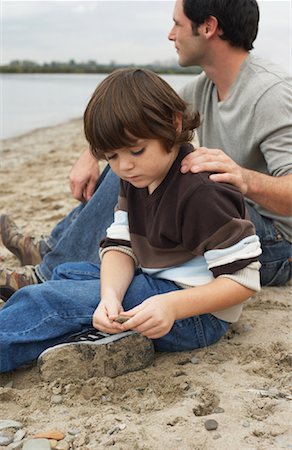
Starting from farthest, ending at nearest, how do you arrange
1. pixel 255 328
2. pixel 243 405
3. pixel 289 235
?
pixel 289 235
pixel 255 328
pixel 243 405

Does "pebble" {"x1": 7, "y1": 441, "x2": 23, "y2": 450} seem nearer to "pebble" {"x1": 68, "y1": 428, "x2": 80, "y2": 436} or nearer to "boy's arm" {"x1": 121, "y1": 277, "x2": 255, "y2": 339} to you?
"pebble" {"x1": 68, "y1": 428, "x2": 80, "y2": 436}

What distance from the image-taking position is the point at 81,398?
7.50ft

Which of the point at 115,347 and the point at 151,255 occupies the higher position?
the point at 151,255

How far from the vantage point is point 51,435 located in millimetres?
2039

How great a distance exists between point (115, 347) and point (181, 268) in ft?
1.25

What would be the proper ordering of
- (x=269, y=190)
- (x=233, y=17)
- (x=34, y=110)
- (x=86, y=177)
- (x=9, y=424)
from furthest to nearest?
1. (x=34, y=110)
2. (x=86, y=177)
3. (x=233, y=17)
4. (x=269, y=190)
5. (x=9, y=424)

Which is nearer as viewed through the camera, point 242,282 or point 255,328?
point 242,282

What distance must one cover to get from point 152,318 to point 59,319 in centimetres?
42

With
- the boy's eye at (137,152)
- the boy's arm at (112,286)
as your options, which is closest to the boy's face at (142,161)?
the boy's eye at (137,152)

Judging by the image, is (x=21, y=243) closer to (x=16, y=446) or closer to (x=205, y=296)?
(x=205, y=296)

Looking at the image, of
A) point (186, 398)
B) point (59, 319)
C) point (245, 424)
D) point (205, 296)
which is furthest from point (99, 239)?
point (245, 424)

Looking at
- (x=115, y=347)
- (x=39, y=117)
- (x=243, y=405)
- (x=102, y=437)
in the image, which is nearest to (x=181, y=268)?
(x=115, y=347)

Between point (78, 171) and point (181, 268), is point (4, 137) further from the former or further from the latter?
point (181, 268)

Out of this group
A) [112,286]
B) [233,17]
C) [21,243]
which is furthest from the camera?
[21,243]
